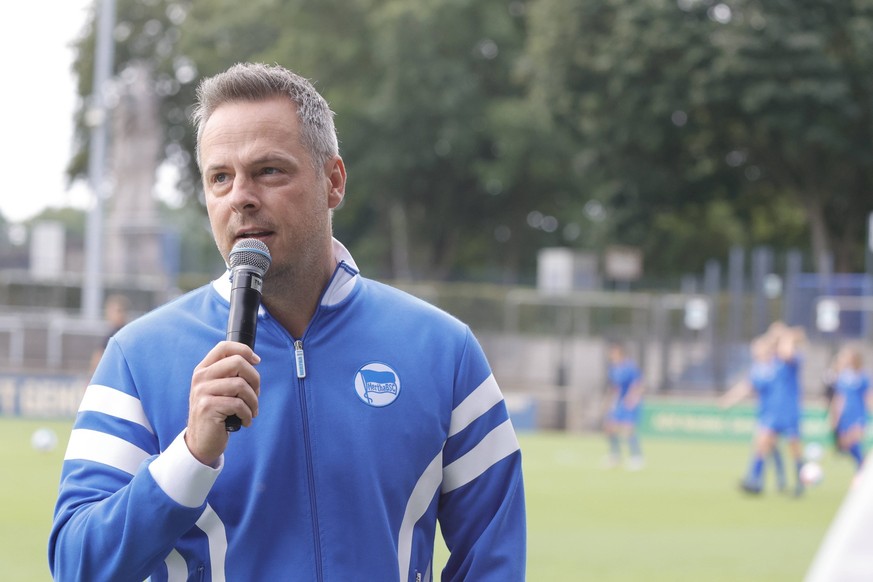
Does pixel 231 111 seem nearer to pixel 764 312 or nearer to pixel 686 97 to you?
pixel 764 312

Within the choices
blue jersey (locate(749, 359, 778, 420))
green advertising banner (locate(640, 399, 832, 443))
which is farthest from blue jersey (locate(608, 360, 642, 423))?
green advertising banner (locate(640, 399, 832, 443))

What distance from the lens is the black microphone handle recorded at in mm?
2664

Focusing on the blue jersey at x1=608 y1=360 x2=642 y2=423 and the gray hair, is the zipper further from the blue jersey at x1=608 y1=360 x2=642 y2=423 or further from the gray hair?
the blue jersey at x1=608 y1=360 x2=642 y2=423

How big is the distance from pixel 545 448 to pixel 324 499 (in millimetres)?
25836

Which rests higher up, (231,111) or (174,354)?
(231,111)

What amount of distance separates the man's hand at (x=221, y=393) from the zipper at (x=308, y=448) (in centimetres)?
33

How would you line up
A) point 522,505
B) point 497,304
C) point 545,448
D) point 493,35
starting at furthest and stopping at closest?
1. point 493,35
2. point 497,304
3. point 545,448
4. point 522,505

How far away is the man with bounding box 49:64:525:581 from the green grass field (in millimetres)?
7713

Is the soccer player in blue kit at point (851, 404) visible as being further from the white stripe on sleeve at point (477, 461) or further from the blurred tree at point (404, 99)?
the blurred tree at point (404, 99)

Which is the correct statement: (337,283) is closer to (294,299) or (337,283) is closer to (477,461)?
(294,299)

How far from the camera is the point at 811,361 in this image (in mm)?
34562

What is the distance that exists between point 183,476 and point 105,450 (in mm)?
304

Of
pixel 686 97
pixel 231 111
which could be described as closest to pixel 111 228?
pixel 686 97

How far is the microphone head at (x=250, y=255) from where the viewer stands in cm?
281
